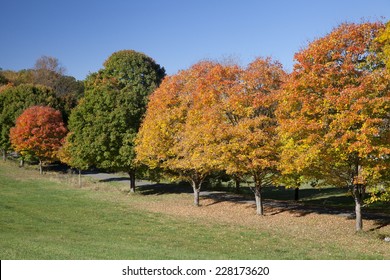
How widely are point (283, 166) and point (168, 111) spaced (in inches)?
501

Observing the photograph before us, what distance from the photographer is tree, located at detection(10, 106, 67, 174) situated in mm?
53719

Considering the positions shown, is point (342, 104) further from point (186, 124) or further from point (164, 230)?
point (186, 124)

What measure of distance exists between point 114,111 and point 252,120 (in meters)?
19.2

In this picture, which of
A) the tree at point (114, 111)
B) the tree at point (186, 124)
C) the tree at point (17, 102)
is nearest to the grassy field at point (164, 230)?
the tree at point (186, 124)

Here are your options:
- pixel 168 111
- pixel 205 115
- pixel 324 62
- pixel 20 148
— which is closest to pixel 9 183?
pixel 20 148

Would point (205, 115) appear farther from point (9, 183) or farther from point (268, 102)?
point (9, 183)

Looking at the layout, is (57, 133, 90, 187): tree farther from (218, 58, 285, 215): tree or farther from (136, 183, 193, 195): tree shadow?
(218, 58, 285, 215): tree

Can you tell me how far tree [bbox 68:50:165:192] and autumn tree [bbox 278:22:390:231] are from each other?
21537 millimetres

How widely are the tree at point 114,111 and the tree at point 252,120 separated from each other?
1526cm

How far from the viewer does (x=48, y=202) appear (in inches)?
1400

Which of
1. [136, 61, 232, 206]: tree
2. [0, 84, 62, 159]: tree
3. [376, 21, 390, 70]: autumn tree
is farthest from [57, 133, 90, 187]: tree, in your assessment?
[376, 21, 390, 70]: autumn tree

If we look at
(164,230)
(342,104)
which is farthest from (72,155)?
(342,104)

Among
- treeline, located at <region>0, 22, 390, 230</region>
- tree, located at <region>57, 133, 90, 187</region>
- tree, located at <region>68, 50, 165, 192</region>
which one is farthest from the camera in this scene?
tree, located at <region>57, 133, 90, 187</region>

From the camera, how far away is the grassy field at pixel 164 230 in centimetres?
1653
